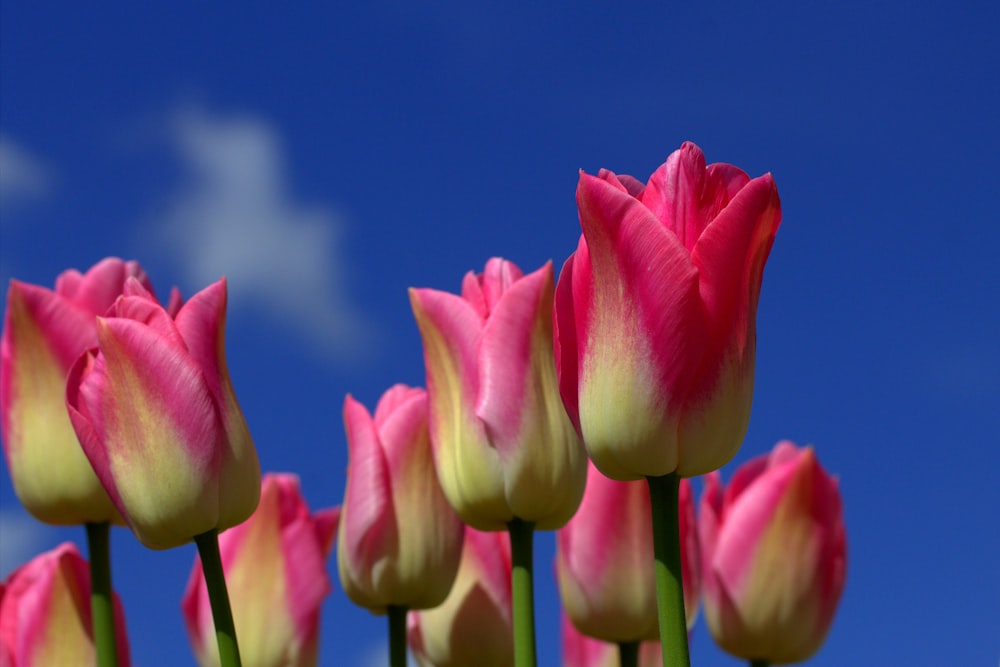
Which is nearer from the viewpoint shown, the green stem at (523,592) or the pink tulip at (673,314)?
the pink tulip at (673,314)

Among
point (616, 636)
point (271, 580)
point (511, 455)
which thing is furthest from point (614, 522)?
point (271, 580)

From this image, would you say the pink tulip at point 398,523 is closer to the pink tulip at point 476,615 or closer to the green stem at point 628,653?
the pink tulip at point 476,615

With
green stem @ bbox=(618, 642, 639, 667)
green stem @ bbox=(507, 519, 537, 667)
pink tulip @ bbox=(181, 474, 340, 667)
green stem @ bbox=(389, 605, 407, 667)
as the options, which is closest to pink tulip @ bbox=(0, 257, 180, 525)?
pink tulip @ bbox=(181, 474, 340, 667)

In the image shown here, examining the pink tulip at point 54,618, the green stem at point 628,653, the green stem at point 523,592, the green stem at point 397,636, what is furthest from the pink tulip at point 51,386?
the green stem at point 628,653

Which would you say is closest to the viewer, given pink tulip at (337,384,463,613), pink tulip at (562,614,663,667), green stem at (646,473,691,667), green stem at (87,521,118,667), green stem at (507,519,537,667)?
green stem at (646,473,691,667)

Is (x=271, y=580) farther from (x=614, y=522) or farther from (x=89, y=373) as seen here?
(x=89, y=373)

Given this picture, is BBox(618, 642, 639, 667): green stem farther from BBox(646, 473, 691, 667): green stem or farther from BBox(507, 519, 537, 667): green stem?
BBox(646, 473, 691, 667): green stem

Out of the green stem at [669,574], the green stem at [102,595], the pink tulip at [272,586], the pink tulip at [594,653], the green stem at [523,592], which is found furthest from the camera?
the pink tulip at [594,653]
